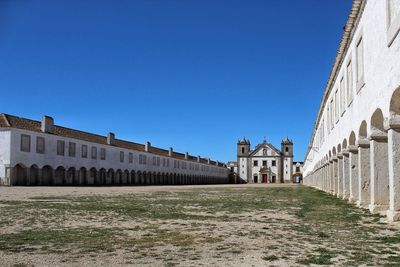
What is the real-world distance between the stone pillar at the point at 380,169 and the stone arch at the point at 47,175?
34.0 meters

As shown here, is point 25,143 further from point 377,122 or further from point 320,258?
point 320,258

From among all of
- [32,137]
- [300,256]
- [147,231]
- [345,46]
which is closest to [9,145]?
[32,137]

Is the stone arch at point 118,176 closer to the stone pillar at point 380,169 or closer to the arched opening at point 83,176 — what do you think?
the arched opening at point 83,176

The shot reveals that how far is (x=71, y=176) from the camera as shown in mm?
44312

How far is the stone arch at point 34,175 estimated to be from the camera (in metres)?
37.9

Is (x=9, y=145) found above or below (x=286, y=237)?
above

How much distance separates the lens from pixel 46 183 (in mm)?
40031

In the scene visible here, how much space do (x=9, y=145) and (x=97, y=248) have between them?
107 feet

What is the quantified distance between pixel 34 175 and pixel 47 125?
515 centimetres

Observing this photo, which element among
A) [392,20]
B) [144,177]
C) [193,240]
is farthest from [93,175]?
[193,240]

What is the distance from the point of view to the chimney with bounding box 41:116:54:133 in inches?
1607

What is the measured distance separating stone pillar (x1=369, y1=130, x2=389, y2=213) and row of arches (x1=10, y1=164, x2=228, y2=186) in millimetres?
30890

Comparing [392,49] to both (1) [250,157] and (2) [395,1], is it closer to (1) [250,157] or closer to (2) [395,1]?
(2) [395,1]

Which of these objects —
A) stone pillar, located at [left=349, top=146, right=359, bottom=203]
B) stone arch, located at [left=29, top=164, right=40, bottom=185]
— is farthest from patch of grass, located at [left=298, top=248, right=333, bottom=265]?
stone arch, located at [left=29, top=164, right=40, bottom=185]
